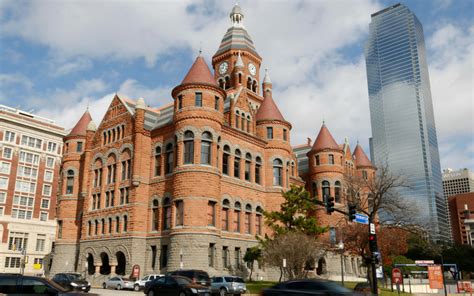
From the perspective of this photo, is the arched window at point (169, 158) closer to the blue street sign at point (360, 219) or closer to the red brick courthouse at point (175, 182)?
the red brick courthouse at point (175, 182)

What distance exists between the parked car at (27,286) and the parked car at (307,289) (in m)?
7.60

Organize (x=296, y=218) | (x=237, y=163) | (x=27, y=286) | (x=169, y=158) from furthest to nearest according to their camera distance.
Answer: (x=237, y=163)
(x=169, y=158)
(x=296, y=218)
(x=27, y=286)

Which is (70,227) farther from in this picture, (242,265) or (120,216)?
(242,265)

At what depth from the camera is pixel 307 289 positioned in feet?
56.9

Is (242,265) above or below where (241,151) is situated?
below

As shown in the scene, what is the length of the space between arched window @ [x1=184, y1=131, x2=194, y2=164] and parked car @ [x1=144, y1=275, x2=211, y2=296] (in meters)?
17.7

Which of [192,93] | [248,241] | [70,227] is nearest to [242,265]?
[248,241]

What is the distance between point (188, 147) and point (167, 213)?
6839 mm

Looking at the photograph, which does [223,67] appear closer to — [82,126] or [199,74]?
[82,126]

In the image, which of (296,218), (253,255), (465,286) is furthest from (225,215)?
(465,286)

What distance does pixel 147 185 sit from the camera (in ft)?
152

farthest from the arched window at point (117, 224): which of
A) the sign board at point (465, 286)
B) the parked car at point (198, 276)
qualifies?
the sign board at point (465, 286)

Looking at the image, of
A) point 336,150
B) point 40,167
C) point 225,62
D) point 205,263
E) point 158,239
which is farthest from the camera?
point 40,167

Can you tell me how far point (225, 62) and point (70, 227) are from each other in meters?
33.8
